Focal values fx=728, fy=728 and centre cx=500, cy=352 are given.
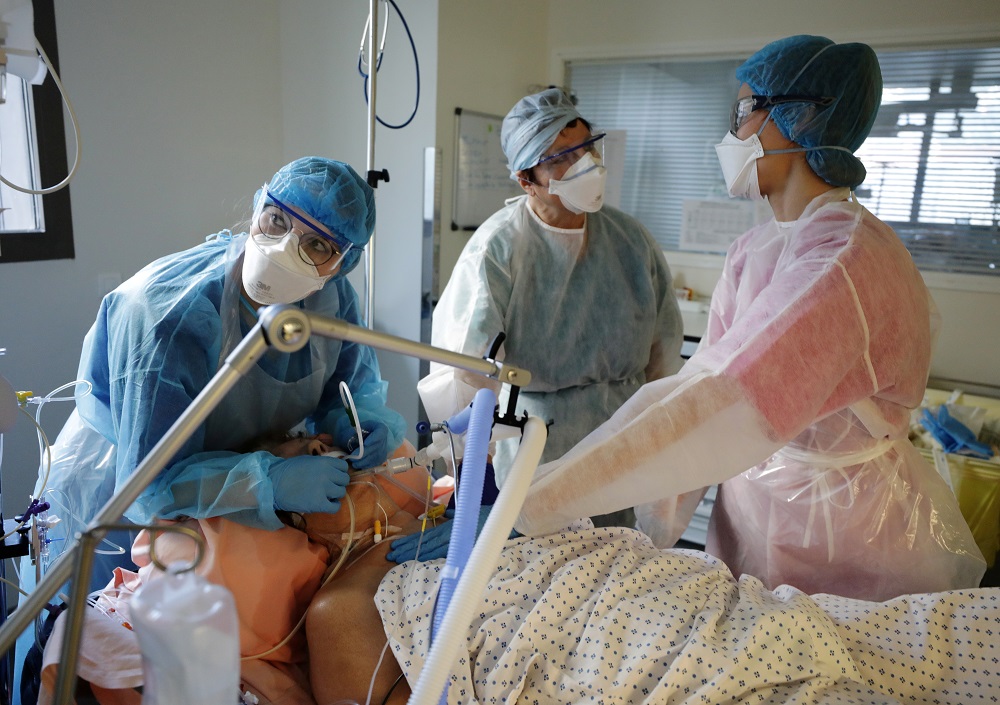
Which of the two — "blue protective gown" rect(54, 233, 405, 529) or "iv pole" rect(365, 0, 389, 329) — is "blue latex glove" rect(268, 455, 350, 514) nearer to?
"blue protective gown" rect(54, 233, 405, 529)

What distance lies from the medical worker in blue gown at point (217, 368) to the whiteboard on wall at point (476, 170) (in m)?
1.46

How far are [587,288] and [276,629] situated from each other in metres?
1.07

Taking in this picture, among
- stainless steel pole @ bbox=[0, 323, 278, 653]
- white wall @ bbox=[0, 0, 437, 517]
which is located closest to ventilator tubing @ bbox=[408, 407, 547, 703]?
stainless steel pole @ bbox=[0, 323, 278, 653]

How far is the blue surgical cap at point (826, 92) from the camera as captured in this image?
4.54ft

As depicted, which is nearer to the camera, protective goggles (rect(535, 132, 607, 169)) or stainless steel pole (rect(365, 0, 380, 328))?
stainless steel pole (rect(365, 0, 380, 328))

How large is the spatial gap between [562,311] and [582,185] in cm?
32

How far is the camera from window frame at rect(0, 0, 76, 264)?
2104mm

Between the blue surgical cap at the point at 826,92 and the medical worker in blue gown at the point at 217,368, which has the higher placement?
the blue surgical cap at the point at 826,92

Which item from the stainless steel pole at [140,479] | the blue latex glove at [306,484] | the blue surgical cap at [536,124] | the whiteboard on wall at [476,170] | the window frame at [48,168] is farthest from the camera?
the whiteboard on wall at [476,170]

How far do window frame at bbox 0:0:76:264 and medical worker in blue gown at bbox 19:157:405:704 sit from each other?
891 mm

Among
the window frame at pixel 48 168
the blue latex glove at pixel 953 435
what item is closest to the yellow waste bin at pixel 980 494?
the blue latex glove at pixel 953 435

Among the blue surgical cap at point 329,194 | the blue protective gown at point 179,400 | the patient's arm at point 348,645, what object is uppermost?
the blue surgical cap at point 329,194

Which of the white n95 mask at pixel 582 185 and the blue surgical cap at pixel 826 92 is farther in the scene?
the white n95 mask at pixel 582 185

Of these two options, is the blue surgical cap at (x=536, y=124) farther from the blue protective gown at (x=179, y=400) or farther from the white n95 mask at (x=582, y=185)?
the blue protective gown at (x=179, y=400)
